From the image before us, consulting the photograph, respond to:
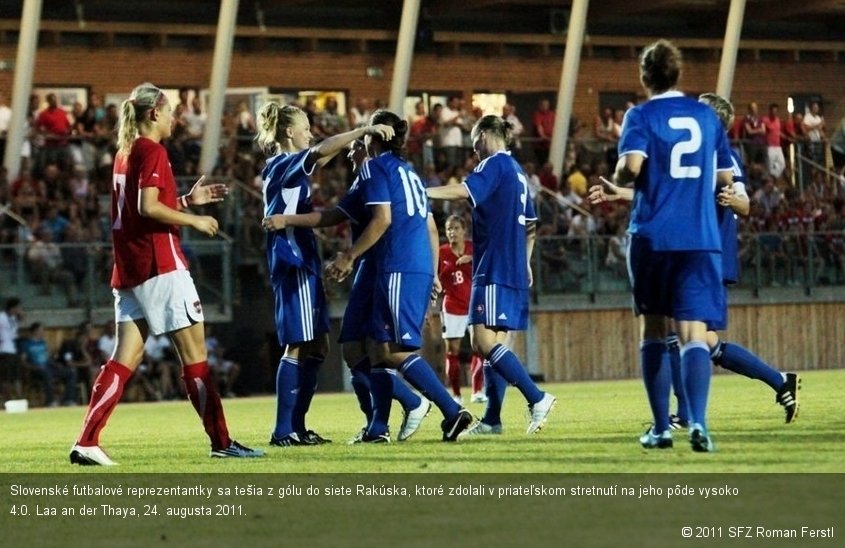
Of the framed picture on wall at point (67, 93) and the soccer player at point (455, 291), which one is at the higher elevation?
→ the framed picture on wall at point (67, 93)

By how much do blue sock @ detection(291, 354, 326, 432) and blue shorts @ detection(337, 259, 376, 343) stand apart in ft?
0.86

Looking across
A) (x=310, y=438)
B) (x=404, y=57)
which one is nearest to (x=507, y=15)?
(x=404, y=57)

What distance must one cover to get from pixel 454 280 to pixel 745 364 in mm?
8547

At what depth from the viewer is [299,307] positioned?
11672mm

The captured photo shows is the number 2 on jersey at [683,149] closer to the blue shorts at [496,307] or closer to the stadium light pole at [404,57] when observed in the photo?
the blue shorts at [496,307]

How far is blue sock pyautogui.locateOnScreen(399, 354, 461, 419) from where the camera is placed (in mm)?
11117

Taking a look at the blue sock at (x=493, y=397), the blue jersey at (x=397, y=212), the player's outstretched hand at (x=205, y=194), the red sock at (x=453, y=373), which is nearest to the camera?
the player's outstretched hand at (x=205, y=194)

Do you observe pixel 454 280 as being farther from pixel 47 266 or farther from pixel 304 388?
pixel 304 388

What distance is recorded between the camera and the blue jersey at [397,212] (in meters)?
11.4

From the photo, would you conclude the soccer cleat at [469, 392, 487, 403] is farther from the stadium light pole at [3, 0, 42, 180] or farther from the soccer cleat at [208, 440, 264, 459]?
the stadium light pole at [3, 0, 42, 180]

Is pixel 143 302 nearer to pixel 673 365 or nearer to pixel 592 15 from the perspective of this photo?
pixel 673 365

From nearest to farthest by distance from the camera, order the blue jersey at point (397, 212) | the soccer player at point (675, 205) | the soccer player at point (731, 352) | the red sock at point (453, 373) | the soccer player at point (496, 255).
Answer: the soccer player at point (675, 205), the blue jersey at point (397, 212), the soccer player at point (731, 352), the soccer player at point (496, 255), the red sock at point (453, 373)

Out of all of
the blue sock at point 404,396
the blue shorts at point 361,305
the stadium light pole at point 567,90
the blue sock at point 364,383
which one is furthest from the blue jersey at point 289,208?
the stadium light pole at point 567,90
